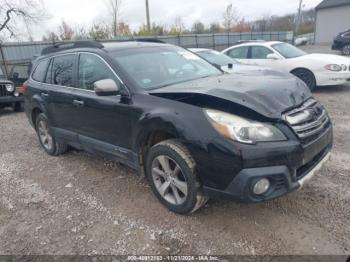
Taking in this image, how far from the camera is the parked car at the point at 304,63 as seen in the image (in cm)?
814

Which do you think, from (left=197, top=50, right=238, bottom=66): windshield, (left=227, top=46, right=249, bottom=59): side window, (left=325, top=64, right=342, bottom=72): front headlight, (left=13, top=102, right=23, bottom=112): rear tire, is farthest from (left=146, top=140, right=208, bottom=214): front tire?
(left=227, top=46, right=249, bottom=59): side window

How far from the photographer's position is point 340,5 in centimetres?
3525

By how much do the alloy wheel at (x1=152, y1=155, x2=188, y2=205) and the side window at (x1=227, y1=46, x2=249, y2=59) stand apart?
25.0ft

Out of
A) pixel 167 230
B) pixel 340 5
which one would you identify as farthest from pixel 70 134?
pixel 340 5

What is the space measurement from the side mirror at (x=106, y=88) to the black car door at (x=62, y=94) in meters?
1.00

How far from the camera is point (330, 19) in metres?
36.7

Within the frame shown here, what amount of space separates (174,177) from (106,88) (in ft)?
3.87

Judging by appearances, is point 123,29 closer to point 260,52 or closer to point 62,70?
point 260,52

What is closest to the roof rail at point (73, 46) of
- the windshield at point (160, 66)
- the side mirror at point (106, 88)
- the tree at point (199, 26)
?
the windshield at point (160, 66)

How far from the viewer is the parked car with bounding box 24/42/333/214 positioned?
8.39 ft

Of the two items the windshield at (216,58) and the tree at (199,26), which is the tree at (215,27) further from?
the windshield at (216,58)

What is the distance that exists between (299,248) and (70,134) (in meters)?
3.26

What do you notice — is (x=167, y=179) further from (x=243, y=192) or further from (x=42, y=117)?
(x=42, y=117)

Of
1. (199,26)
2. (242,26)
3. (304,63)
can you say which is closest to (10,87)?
(304,63)
